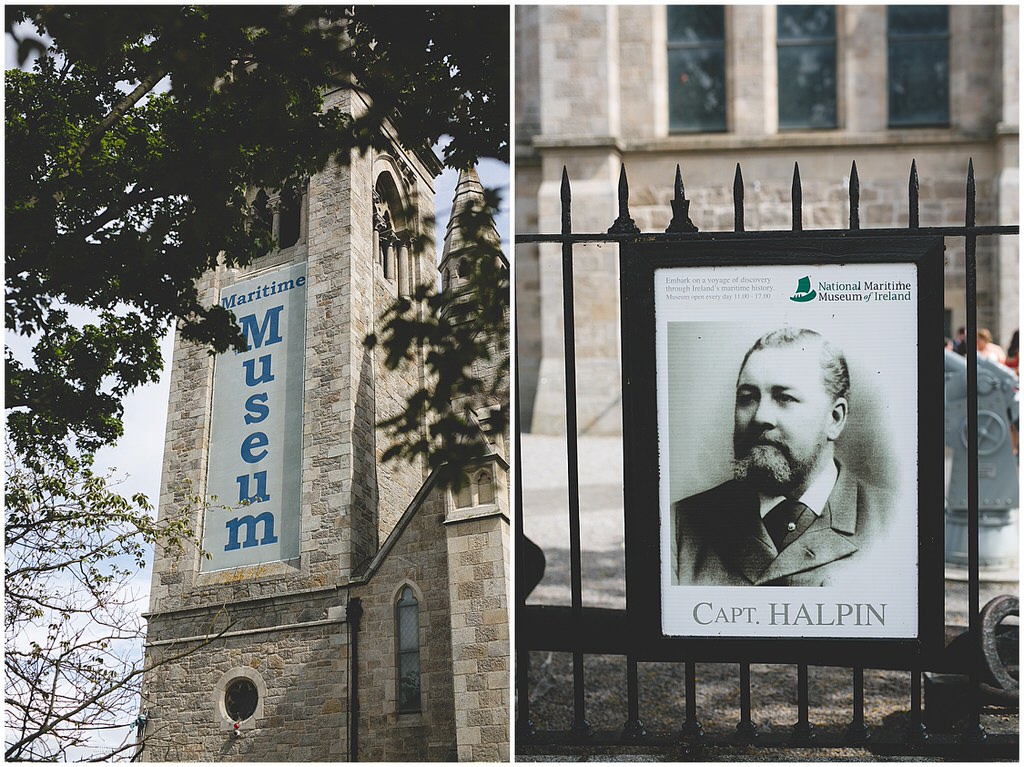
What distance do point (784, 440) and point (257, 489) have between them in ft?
5.12

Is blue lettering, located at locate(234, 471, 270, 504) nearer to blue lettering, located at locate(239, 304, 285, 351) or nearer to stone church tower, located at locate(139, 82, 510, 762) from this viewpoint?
stone church tower, located at locate(139, 82, 510, 762)

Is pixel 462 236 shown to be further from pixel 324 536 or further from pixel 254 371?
pixel 324 536

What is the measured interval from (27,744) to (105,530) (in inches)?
24.9

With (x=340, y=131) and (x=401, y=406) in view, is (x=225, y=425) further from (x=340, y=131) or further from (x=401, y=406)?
(x=340, y=131)

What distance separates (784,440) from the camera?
315 centimetres

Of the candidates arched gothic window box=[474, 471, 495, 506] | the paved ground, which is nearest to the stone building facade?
the paved ground

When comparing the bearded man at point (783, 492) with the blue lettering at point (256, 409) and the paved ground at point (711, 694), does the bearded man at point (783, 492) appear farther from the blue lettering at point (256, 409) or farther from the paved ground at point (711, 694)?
the blue lettering at point (256, 409)

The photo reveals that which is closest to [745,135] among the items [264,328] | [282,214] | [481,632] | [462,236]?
[462,236]

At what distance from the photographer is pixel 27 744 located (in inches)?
127

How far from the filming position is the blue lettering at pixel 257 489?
340cm

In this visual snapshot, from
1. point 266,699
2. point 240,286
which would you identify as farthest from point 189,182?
point 266,699

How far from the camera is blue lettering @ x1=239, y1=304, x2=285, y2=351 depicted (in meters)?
3.49

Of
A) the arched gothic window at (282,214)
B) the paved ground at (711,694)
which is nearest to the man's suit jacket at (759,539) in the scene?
the paved ground at (711,694)

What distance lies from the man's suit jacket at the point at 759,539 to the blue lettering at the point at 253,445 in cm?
127
